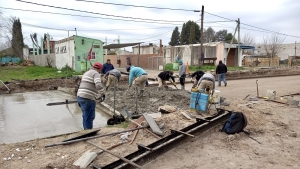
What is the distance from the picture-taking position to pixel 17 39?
3678 centimetres

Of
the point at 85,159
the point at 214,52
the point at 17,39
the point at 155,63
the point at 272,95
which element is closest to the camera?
the point at 85,159

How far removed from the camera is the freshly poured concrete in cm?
546

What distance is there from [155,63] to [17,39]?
25956mm

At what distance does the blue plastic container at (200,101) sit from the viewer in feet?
20.0

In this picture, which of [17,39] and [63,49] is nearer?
[63,49]

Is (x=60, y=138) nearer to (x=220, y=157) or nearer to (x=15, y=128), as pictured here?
(x=15, y=128)

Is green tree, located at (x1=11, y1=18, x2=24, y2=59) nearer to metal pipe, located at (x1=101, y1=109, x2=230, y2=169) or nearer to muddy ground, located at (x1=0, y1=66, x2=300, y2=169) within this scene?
muddy ground, located at (x1=0, y1=66, x2=300, y2=169)

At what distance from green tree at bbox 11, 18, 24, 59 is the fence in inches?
871

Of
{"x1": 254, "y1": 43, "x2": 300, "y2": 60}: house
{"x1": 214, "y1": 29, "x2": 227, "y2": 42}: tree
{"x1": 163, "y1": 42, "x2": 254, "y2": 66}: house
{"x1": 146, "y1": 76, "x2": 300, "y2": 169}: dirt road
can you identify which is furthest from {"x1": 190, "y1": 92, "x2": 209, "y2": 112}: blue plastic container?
{"x1": 214, "y1": 29, "x2": 227, "y2": 42}: tree

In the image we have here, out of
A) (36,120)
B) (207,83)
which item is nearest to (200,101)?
(207,83)

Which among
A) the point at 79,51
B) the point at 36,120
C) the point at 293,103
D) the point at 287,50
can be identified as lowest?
the point at 36,120

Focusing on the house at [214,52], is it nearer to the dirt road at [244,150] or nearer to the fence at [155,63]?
the fence at [155,63]

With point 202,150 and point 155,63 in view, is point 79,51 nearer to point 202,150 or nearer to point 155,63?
point 155,63

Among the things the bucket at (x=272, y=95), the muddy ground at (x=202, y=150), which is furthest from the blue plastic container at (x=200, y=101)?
the bucket at (x=272, y=95)
